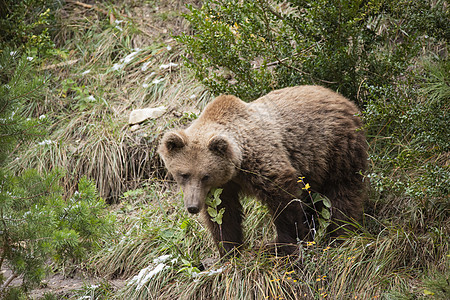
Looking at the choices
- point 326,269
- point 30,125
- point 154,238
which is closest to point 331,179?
point 326,269

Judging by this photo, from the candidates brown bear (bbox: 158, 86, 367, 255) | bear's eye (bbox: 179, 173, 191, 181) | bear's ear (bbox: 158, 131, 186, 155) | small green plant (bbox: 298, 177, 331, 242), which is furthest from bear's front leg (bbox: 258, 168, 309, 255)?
bear's ear (bbox: 158, 131, 186, 155)

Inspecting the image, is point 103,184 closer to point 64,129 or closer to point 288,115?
point 64,129

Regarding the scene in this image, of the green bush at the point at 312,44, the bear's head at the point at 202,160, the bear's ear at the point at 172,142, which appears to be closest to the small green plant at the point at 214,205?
the bear's head at the point at 202,160

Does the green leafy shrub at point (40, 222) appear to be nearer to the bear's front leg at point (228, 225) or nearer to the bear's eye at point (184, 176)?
the bear's eye at point (184, 176)

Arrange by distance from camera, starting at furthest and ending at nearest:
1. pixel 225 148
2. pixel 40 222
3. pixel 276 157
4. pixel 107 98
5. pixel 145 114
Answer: pixel 107 98 → pixel 145 114 → pixel 276 157 → pixel 225 148 → pixel 40 222

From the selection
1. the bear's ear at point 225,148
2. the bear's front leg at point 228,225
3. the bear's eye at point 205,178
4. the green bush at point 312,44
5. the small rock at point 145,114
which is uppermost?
the green bush at point 312,44

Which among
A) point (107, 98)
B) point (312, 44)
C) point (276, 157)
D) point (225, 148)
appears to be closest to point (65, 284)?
point (225, 148)

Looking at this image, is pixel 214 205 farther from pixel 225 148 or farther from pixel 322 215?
pixel 322 215

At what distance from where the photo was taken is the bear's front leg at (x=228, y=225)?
5117 millimetres

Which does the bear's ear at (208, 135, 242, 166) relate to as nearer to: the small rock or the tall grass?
the tall grass

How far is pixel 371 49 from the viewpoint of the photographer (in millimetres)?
5902

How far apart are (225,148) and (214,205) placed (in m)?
0.57

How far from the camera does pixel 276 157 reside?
4.90 meters

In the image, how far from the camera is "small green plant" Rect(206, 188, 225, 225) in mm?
4781
